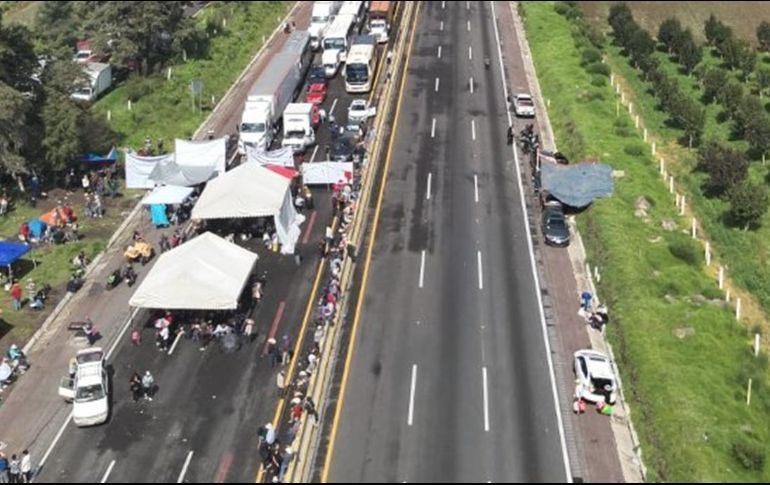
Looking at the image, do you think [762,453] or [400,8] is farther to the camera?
[400,8]

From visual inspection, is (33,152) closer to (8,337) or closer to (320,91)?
(8,337)

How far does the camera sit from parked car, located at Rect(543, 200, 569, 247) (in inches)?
2151

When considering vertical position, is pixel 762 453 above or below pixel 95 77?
above

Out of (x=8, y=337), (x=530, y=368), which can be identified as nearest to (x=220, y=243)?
(x=8, y=337)

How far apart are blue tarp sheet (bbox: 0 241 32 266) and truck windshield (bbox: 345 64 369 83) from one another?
34544mm

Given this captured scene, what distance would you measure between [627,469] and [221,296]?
22.0 metres

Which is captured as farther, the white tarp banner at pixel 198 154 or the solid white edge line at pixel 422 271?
the white tarp banner at pixel 198 154

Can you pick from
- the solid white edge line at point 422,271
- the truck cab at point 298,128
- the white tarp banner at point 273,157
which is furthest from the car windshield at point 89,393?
the truck cab at point 298,128

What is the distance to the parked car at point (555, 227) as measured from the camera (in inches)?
2151

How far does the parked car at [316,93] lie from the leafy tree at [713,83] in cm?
3512

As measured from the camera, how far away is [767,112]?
76125 mm

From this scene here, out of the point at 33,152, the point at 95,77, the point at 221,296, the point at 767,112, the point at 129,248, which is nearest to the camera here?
the point at 221,296

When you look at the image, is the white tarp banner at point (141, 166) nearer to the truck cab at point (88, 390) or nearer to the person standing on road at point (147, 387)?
the truck cab at point (88, 390)

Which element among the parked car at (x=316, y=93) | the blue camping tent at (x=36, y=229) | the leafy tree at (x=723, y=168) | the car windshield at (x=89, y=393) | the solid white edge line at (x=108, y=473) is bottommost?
the blue camping tent at (x=36, y=229)
